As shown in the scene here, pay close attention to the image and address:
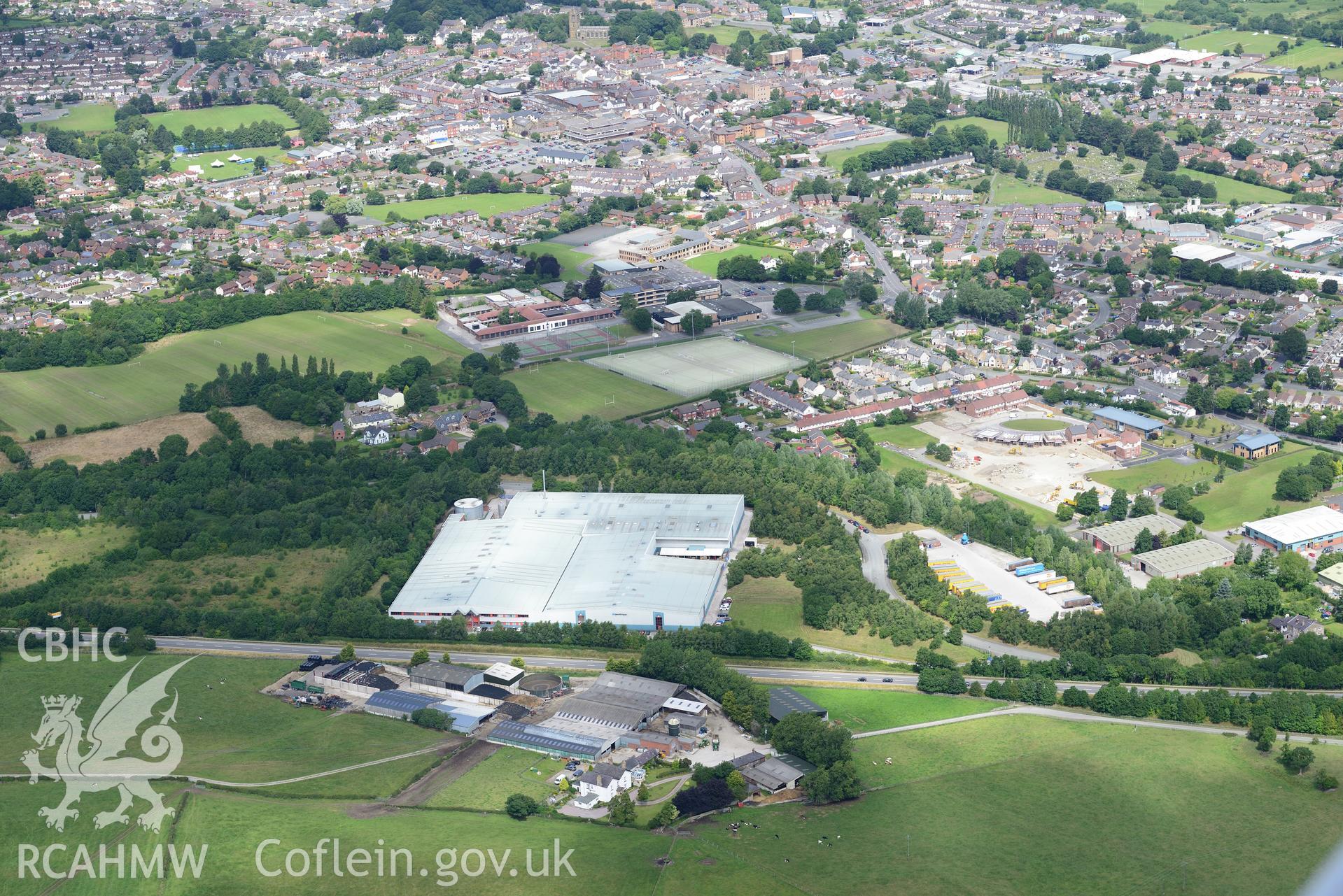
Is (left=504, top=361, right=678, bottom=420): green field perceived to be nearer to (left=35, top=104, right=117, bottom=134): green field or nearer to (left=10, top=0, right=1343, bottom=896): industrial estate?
(left=10, top=0, right=1343, bottom=896): industrial estate

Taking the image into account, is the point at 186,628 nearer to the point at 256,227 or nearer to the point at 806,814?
the point at 806,814

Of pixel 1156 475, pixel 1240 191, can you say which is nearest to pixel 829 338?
pixel 1156 475

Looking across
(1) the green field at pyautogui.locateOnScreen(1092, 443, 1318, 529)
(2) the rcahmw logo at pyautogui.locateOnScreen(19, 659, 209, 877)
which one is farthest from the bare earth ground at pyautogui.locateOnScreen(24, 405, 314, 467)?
(1) the green field at pyautogui.locateOnScreen(1092, 443, 1318, 529)

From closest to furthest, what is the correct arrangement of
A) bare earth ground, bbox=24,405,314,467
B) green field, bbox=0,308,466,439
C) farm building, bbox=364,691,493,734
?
farm building, bbox=364,691,493,734, bare earth ground, bbox=24,405,314,467, green field, bbox=0,308,466,439

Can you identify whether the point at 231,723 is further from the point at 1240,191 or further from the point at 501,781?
the point at 1240,191

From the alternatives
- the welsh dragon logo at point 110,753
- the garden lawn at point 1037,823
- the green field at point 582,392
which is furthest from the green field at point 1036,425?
the welsh dragon logo at point 110,753

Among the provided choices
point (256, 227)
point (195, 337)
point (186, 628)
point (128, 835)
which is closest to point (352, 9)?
point (256, 227)
